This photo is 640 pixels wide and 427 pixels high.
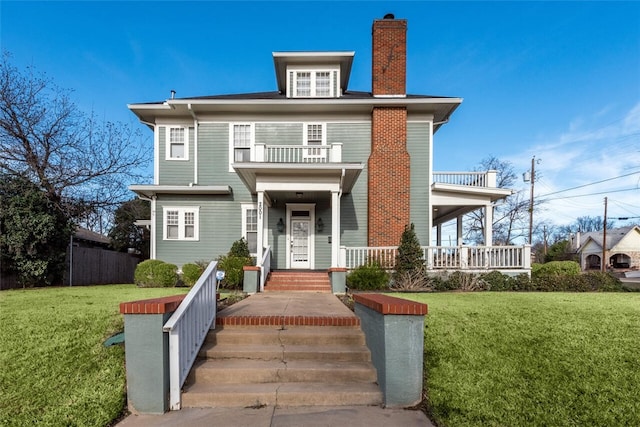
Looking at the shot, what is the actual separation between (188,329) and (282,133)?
10.2 metres

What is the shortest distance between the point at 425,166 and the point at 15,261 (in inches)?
601

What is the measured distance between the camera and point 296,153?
1145 cm

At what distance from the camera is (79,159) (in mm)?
14211

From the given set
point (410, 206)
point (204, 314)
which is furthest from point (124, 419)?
point (410, 206)

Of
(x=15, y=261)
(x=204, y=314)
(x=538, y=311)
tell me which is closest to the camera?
(x=204, y=314)

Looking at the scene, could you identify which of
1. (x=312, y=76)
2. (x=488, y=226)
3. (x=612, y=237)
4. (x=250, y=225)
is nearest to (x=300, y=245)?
(x=250, y=225)

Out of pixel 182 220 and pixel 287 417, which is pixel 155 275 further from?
pixel 287 417

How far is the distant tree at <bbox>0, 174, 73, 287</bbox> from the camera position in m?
11.5

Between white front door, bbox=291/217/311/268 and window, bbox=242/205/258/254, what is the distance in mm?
1479

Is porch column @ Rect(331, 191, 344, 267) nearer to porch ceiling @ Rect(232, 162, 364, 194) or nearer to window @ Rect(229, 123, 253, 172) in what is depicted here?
porch ceiling @ Rect(232, 162, 364, 194)

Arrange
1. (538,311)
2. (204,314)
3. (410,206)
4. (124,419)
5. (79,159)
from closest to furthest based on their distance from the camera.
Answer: (124,419)
(204,314)
(538,311)
(410,206)
(79,159)

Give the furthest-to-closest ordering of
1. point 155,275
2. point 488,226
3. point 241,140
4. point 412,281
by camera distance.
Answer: point 241,140, point 488,226, point 155,275, point 412,281

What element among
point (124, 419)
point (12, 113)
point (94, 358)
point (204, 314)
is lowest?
point (124, 419)

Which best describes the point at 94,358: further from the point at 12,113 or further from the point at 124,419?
the point at 12,113
